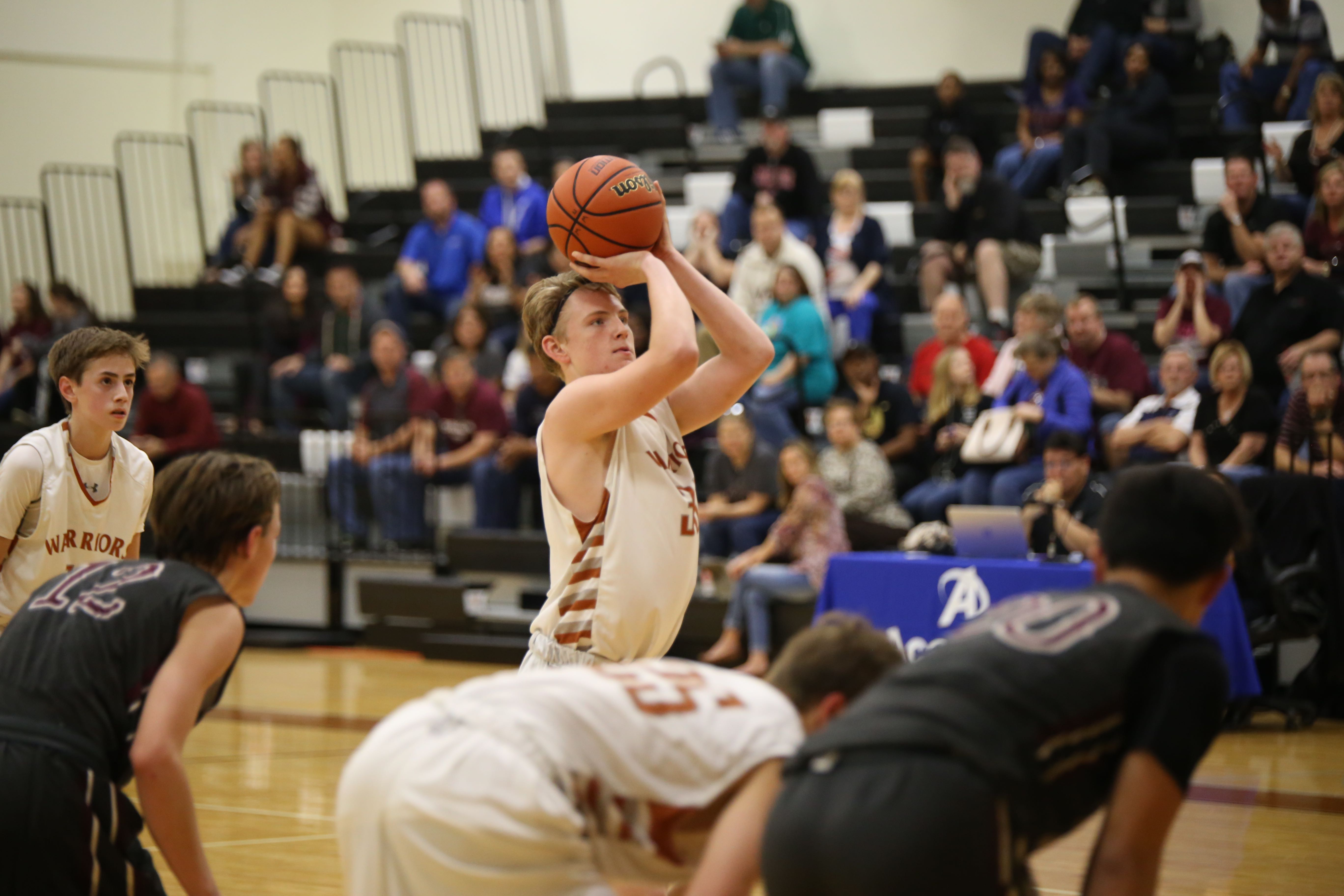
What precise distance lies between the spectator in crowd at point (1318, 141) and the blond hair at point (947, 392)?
230cm

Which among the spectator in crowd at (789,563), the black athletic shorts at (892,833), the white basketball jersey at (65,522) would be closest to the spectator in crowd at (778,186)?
the spectator in crowd at (789,563)

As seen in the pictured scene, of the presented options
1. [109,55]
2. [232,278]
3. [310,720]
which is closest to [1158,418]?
[310,720]

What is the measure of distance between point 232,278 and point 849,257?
635 cm

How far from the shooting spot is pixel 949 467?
8.55m

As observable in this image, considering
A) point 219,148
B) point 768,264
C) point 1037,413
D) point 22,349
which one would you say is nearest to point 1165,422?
point 1037,413

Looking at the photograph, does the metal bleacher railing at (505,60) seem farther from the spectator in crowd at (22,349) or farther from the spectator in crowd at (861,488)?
the spectator in crowd at (861,488)

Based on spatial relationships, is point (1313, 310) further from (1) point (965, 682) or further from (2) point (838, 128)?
(1) point (965, 682)

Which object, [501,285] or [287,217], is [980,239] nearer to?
[501,285]

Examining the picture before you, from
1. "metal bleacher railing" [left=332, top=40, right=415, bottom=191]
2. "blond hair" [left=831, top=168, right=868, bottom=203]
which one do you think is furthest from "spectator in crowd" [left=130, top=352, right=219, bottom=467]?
"metal bleacher railing" [left=332, top=40, right=415, bottom=191]

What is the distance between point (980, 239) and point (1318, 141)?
216 centimetres

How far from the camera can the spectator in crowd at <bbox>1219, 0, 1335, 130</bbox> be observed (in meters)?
10.0

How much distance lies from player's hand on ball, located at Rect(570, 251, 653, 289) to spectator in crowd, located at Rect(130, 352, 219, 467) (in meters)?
7.47

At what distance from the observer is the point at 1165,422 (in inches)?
306

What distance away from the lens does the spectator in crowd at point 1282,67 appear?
33.0ft
